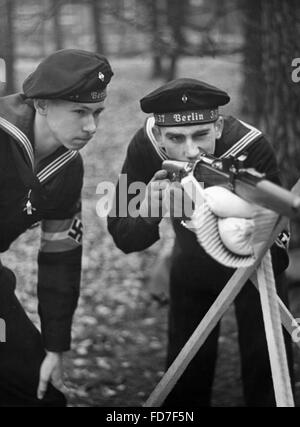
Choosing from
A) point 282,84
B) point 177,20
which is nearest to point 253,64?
point 282,84

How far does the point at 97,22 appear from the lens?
10.6 ft

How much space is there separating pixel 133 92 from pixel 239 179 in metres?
1.06

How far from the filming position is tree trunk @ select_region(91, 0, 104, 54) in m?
3.19

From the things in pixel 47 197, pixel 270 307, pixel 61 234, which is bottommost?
pixel 270 307

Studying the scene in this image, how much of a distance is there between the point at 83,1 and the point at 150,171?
895 millimetres

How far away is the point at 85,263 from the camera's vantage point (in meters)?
3.54

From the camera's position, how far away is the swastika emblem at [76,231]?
2711 millimetres

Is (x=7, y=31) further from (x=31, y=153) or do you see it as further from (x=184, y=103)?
(x=184, y=103)

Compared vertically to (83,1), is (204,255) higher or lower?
lower

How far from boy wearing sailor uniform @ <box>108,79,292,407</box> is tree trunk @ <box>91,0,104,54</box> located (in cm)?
66

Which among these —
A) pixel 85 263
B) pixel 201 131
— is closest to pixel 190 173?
pixel 201 131

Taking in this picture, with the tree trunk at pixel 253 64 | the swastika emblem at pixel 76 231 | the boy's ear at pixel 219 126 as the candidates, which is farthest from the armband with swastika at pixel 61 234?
the tree trunk at pixel 253 64

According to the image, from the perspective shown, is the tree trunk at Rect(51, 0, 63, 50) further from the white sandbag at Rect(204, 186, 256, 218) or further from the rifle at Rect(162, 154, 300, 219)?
the white sandbag at Rect(204, 186, 256, 218)
